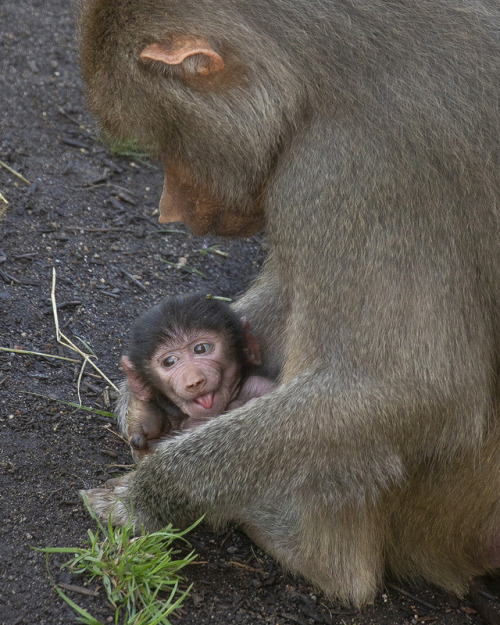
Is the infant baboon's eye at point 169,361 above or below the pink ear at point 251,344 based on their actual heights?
below

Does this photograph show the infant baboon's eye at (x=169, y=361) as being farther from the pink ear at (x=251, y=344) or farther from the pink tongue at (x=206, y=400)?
the pink ear at (x=251, y=344)

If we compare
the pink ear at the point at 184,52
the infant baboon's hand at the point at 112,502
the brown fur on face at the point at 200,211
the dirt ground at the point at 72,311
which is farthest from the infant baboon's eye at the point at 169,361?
the pink ear at the point at 184,52

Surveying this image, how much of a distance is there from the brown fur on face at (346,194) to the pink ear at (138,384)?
818 mm

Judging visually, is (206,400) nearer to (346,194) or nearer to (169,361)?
(169,361)

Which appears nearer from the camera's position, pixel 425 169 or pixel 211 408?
pixel 425 169

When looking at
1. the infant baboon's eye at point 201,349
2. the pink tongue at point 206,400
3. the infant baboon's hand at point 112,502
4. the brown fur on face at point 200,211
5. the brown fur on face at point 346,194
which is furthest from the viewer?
the infant baboon's eye at point 201,349

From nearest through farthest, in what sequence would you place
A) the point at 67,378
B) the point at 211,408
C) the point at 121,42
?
the point at 121,42 < the point at 211,408 < the point at 67,378

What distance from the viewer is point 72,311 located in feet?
17.0

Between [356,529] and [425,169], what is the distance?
1.47 metres

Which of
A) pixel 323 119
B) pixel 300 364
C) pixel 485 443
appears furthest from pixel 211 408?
pixel 323 119

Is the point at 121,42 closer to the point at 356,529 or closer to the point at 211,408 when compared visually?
the point at 211,408

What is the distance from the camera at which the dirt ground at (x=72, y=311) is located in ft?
12.4

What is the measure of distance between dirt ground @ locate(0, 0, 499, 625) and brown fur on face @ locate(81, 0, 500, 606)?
47 cm

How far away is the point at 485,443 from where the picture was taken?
12.0ft
